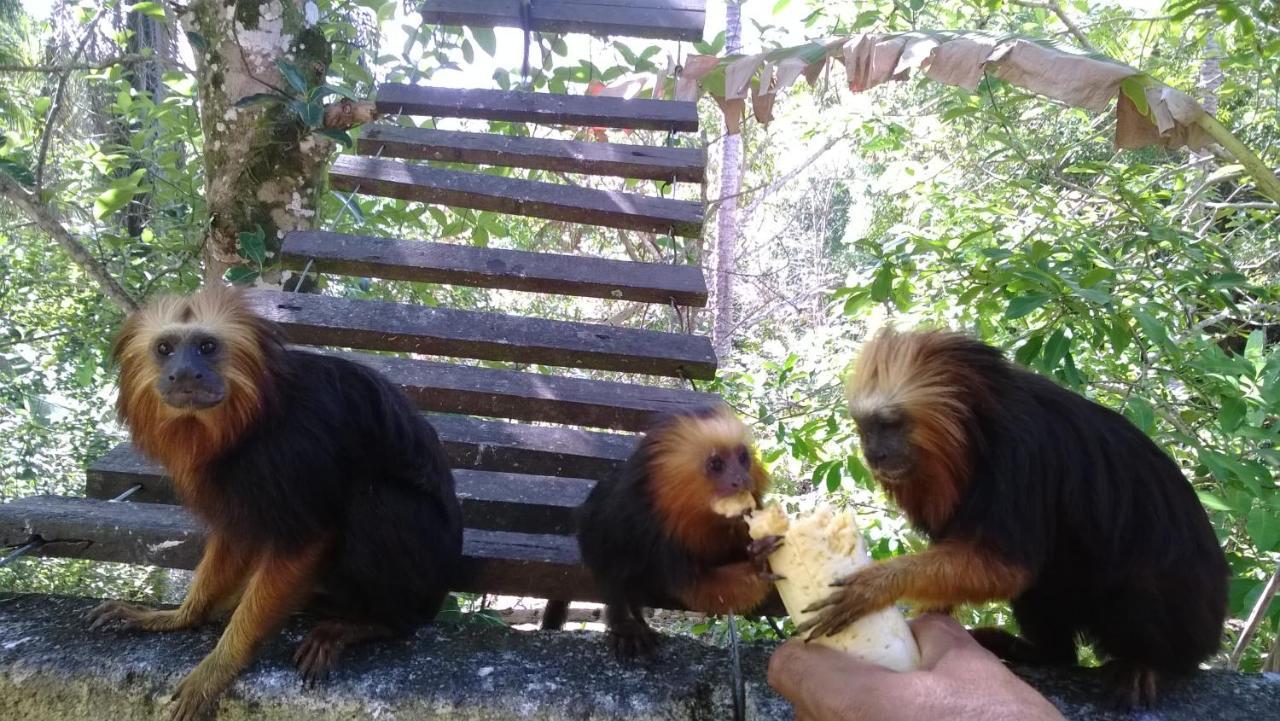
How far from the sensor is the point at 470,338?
4129 mm

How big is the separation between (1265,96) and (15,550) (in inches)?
341

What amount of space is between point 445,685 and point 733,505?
1.08 meters

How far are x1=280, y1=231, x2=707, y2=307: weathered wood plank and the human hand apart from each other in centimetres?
236

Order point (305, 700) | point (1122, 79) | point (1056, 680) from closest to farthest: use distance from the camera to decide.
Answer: point (305, 700) < point (1056, 680) < point (1122, 79)

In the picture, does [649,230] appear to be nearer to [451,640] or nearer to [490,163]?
[490,163]

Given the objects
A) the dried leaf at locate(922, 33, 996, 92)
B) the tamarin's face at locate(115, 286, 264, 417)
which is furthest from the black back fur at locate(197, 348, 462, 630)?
the dried leaf at locate(922, 33, 996, 92)

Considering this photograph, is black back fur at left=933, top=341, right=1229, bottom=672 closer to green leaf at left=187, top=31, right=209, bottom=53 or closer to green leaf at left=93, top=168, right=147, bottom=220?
green leaf at left=187, top=31, right=209, bottom=53

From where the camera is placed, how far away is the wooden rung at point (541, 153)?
501 centimetres

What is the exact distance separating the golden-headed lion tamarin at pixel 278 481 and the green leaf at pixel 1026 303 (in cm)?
238

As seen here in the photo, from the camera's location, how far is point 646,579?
3002 mm

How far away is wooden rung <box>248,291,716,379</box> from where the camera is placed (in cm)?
408

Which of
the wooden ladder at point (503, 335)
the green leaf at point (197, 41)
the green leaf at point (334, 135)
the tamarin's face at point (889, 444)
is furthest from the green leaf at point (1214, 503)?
the green leaf at point (197, 41)

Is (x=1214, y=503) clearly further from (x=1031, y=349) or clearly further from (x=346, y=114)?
(x=346, y=114)

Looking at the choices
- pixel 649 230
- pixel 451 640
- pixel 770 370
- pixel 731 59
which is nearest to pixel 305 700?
pixel 451 640
